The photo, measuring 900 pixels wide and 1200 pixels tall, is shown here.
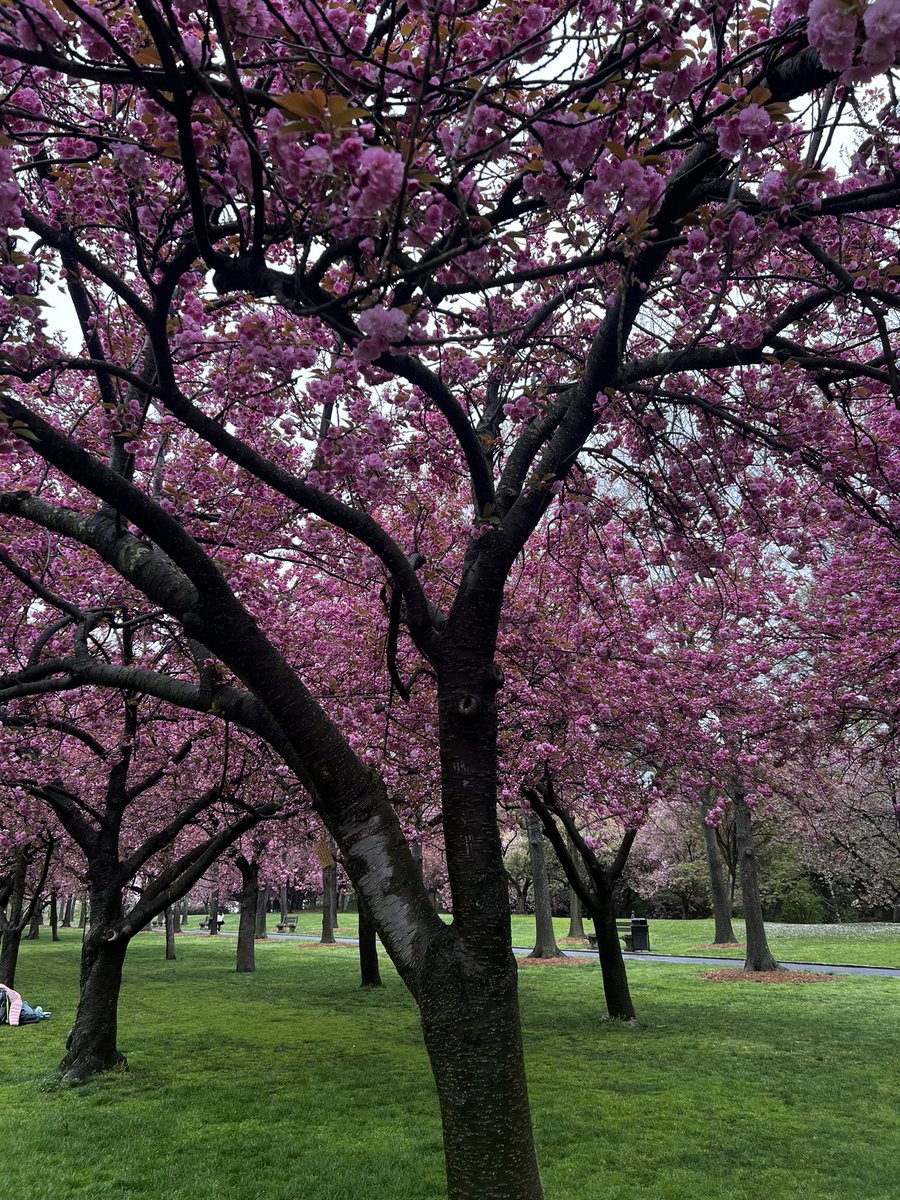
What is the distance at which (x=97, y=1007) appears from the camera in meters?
9.27

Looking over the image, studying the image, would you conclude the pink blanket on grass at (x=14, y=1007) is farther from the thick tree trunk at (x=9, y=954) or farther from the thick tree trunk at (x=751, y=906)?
the thick tree trunk at (x=751, y=906)

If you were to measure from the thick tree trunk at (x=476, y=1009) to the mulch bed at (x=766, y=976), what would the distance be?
15.5 meters

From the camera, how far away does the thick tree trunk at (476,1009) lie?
340 centimetres

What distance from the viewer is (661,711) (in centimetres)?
1120

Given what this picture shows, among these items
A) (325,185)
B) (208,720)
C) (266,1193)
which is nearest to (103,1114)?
(266,1193)

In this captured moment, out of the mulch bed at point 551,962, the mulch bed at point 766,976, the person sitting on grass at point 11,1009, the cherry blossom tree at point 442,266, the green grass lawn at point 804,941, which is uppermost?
the cherry blossom tree at point 442,266

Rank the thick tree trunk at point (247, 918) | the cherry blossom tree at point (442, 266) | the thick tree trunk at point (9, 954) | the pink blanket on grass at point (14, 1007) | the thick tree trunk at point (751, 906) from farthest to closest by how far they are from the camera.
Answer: the thick tree trunk at point (247, 918)
the thick tree trunk at point (751, 906)
the thick tree trunk at point (9, 954)
the pink blanket on grass at point (14, 1007)
the cherry blossom tree at point (442, 266)

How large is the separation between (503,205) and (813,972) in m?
19.7

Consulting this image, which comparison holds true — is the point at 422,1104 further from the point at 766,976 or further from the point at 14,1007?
the point at 766,976

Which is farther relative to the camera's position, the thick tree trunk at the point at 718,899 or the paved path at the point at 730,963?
the thick tree trunk at the point at 718,899

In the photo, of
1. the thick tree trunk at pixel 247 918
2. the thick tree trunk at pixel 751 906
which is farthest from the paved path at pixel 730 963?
the thick tree trunk at pixel 247 918

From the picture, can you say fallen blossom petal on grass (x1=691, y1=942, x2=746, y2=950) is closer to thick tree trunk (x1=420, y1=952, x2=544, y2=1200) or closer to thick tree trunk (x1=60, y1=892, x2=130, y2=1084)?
thick tree trunk (x1=60, y1=892, x2=130, y2=1084)

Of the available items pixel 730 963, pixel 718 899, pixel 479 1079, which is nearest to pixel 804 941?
pixel 718 899

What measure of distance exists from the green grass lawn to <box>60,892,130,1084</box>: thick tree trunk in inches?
722
